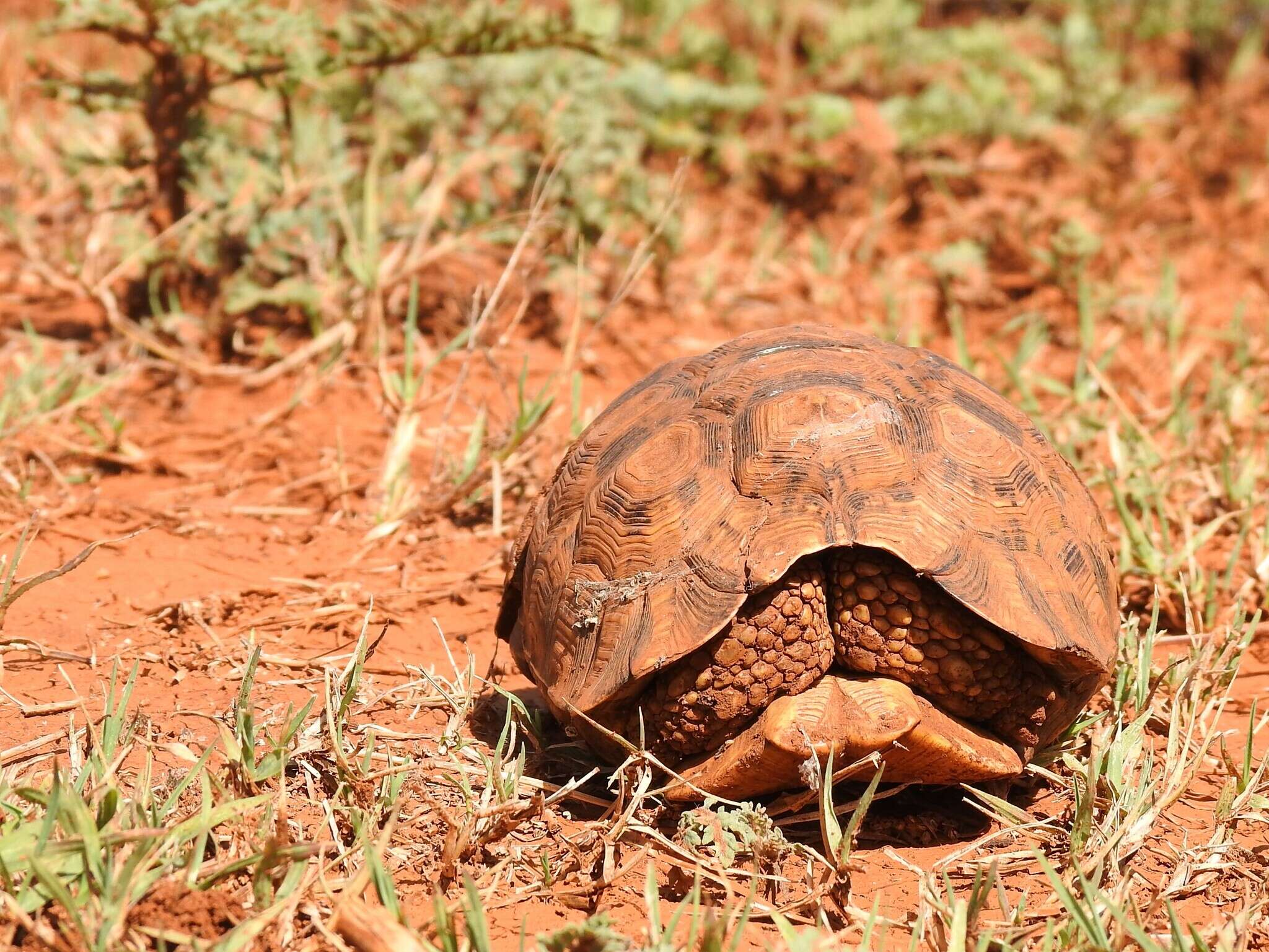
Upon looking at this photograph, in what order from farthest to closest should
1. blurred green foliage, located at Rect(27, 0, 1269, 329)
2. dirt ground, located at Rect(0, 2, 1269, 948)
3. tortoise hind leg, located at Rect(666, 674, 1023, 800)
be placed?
1. blurred green foliage, located at Rect(27, 0, 1269, 329)
2. dirt ground, located at Rect(0, 2, 1269, 948)
3. tortoise hind leg, located at Rect(666, 674, 1023, 800)

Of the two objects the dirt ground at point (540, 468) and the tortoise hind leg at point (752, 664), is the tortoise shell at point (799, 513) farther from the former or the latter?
the dirt ground at point (540, 468)

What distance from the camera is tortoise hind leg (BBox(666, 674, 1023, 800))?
2.69 metres

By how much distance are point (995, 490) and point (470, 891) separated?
1.37 meters

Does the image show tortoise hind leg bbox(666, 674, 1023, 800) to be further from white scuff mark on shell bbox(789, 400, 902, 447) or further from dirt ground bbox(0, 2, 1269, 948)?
white scuff mark on shell bbox(789, 400, 902, 447)

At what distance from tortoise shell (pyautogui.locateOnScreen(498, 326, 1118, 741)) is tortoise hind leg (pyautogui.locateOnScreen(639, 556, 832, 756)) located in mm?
98

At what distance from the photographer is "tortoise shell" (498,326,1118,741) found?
2.73 m

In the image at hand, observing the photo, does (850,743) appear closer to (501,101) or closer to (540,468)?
(540,468)

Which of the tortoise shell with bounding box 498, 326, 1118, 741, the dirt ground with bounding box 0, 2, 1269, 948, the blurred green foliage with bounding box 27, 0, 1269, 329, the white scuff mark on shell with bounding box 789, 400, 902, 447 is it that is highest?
the blurred green foliage with bounding box 27, 0, 1269, 329

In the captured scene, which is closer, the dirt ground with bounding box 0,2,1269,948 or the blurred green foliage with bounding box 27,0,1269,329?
the dirt ground with bounding box 0,2,1269,948

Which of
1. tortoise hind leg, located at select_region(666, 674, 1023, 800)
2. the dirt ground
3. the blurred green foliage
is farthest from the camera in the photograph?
the blurred green foliage

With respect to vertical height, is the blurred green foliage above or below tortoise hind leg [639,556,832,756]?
above

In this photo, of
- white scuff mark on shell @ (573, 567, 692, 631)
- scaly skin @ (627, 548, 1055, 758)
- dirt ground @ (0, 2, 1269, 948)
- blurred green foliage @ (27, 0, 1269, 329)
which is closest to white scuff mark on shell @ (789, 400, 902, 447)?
scaly skin @ (627, 548, 1055, 758)

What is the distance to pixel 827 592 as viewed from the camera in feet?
9.38

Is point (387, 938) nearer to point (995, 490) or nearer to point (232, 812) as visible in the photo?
point (232, 812)
